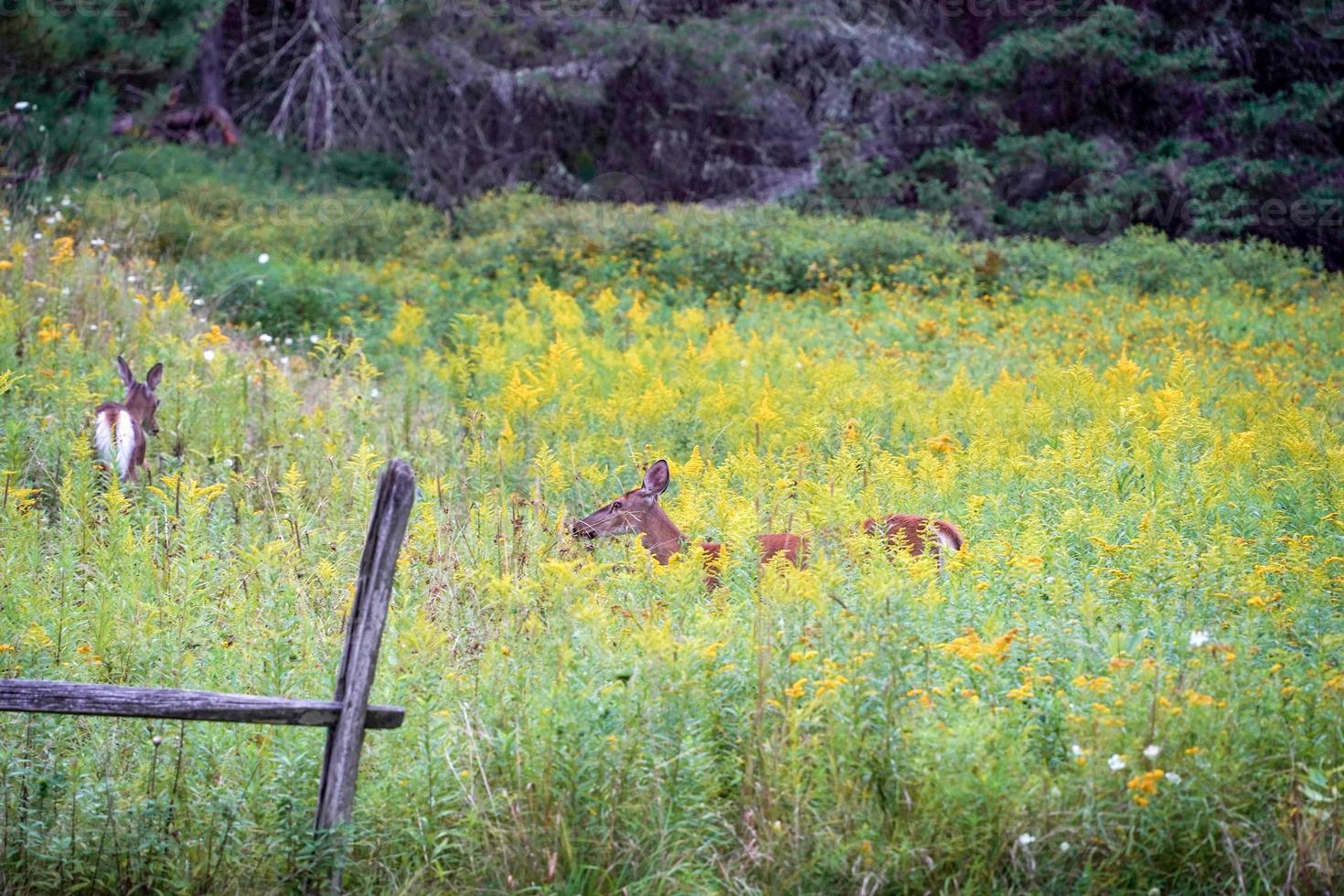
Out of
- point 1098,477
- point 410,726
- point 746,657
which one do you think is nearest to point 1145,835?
point 746,657

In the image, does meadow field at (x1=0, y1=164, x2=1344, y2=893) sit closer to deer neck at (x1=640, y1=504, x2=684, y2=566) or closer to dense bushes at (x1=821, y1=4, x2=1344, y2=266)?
deer neck at (x1=640, y1=504, x2=684, y2=566)

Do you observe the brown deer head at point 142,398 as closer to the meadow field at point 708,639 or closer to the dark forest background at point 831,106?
the meadow field at point 708,639

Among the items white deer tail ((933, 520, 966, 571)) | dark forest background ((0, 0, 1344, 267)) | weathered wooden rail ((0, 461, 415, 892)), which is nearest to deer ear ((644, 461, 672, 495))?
white deer tail ((933, 520, 966, 571))

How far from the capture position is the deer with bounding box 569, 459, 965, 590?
598cm

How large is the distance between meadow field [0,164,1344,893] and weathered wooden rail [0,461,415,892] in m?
0.21

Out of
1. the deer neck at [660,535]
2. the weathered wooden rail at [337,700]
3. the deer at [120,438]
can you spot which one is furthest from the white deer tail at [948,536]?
the deer at [120,438]

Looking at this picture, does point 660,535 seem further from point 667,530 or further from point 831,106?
point 831,106

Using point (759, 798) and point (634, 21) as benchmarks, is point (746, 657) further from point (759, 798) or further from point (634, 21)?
point (634, 21)

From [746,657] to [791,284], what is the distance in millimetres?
11460

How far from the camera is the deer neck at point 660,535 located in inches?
258

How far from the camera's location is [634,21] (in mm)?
24609

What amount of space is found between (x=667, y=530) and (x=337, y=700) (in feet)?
8.49

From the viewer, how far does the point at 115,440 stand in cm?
758

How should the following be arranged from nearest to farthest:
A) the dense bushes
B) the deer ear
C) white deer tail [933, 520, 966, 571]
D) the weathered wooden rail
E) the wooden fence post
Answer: the weathered wooden rail < the wooden fence post < white deer tail [933, 520, 966, 571] < the deer ear < the dense bushes
